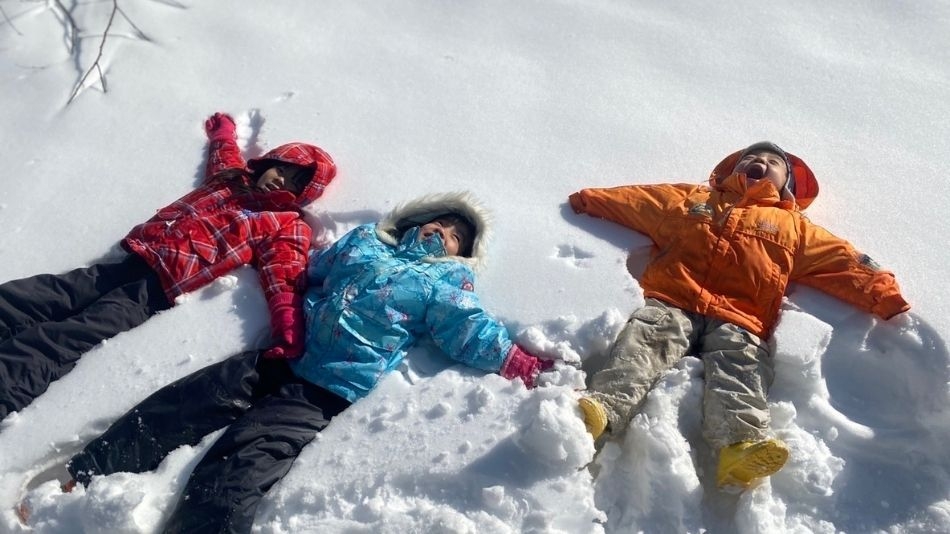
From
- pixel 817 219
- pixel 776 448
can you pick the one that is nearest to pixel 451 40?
pixel 817 219

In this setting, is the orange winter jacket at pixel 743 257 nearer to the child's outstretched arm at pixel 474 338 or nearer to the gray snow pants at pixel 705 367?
the gray snow pants at pixel 705 367

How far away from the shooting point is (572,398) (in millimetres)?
2490

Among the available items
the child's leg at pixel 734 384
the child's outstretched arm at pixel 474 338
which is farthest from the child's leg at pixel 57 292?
the child's leg at pixel 734 384

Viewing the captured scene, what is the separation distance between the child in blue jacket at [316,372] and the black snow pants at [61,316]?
1.38 feet

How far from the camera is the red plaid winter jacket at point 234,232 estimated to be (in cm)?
306

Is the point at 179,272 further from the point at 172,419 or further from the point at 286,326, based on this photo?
the point at 172,419

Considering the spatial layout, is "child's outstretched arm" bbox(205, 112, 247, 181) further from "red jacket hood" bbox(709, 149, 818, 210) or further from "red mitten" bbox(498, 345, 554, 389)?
"red jacket hood" bbox(709, 149, 818, 210)

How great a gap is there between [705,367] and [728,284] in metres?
0.40

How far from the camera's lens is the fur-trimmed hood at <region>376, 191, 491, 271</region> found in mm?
3174

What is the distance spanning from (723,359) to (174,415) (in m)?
1.88

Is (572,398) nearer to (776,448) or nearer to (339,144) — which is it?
(776,448)

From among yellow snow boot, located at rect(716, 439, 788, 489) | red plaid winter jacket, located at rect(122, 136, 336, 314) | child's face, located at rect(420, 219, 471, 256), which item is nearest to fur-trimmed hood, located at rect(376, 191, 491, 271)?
child's face, located at rect(420, 219, 471, 256)

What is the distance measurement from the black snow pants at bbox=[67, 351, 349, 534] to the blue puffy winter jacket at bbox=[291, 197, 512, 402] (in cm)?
11

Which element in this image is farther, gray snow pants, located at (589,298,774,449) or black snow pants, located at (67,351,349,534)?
gray snow pants, located at (589,298,774,449)
